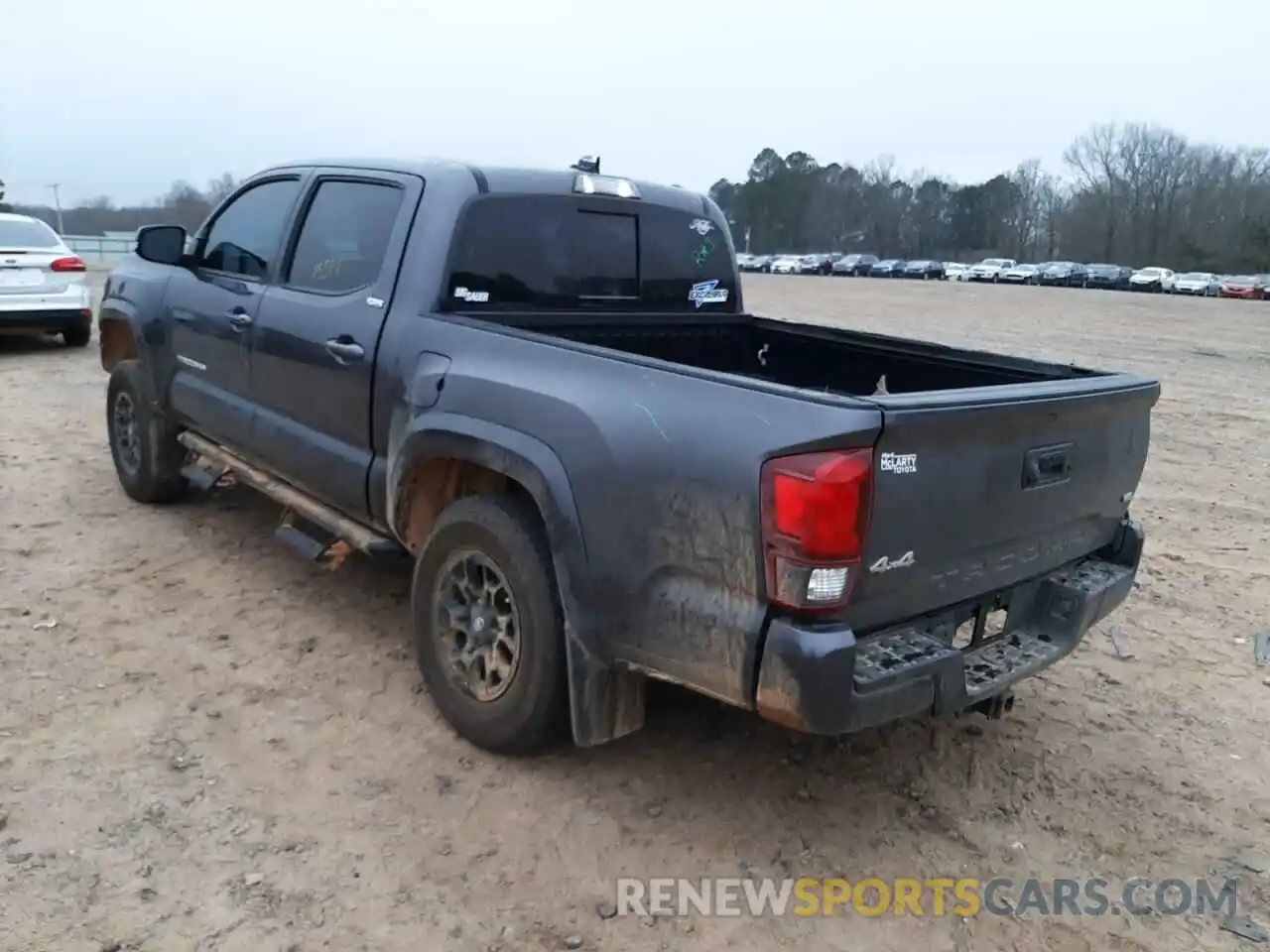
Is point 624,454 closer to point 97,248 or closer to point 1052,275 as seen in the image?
point 97,248

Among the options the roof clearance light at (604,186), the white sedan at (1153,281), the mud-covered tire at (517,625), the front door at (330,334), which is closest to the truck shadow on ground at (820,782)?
the mud-covered tire at (517,625)

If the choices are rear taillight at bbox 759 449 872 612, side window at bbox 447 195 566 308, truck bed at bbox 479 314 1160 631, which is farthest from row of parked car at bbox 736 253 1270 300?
rear taillight at bbox 759 449 872 612

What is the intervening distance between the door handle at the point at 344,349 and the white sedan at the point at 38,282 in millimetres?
8920

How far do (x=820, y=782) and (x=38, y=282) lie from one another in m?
11.0

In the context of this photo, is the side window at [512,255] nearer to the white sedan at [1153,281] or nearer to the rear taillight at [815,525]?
the rear taillight at [815,525]


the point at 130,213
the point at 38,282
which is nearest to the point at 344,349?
the point at 38,282

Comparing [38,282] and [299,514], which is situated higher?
[38,282]

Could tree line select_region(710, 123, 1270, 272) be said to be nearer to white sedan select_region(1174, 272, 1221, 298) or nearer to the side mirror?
white sedan select_region(1174, 272, 1221, 298)

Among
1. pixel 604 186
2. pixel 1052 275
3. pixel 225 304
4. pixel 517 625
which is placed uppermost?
pixel 604 186

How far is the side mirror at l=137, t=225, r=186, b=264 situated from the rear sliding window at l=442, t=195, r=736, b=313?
2.22m

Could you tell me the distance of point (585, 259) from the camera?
4316mm

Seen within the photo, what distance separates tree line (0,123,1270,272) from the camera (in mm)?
72938

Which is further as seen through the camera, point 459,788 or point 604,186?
point 604,186

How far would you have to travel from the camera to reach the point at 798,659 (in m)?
2.59
